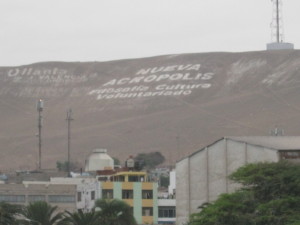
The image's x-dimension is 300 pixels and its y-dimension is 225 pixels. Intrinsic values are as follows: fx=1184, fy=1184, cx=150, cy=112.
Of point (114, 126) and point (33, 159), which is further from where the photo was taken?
point (114, 126)

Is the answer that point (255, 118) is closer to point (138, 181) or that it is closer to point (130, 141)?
point (130, 141)

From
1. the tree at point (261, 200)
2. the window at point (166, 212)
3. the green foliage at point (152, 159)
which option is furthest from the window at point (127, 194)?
the green foliage at point (152, 159)

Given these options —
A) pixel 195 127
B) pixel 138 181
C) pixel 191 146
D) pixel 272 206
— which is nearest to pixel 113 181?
pixel 138 181

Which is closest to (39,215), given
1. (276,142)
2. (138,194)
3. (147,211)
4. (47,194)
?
(276,142)

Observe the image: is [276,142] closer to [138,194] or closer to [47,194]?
[47,194]

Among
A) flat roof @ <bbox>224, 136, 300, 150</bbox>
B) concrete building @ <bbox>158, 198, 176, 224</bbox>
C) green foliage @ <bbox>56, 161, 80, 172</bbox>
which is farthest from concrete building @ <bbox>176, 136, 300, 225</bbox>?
green foliage @ <bbox>56, 161, 80, 172</bbox>

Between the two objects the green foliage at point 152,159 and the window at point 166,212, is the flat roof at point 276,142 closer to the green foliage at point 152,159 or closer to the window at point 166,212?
the window at point 166,212

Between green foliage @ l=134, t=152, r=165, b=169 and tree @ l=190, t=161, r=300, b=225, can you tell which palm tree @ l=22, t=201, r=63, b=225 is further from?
green foliage @ l=134, t=152, r=165, b=169
